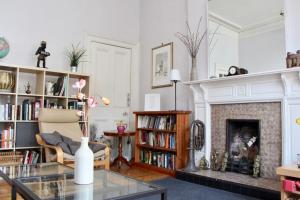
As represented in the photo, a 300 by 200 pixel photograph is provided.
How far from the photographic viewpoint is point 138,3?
5590 millimetres

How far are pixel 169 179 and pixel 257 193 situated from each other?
4.00 feet

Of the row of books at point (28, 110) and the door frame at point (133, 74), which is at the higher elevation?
the door frame at point (133, 74)

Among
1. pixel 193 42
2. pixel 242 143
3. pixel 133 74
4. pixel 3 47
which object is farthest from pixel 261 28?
pixel 3 47

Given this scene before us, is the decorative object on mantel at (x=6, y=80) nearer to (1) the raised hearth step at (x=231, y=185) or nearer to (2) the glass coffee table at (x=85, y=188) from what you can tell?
(2) the glass coffee table at (x=85, y=188)

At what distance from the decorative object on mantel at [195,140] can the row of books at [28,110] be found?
2.23 meters

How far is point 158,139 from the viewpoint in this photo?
423 cm

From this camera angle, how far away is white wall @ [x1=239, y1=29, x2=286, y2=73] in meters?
3.16

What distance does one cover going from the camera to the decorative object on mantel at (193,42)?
13.0 feet

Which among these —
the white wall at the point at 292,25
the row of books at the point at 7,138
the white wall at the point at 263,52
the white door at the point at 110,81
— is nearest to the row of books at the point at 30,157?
the row of books at the point at 7,138

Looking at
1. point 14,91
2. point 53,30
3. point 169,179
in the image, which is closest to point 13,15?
point 53,30

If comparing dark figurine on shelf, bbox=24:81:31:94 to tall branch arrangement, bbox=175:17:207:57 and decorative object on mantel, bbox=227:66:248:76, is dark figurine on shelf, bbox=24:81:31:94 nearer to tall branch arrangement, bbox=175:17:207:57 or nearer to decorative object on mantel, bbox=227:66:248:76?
tall branch arrangement, bbox=175:17:207:57

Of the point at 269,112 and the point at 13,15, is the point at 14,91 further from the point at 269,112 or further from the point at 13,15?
the point at 269,112

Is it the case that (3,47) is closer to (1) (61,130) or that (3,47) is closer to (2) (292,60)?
(1) (61,130)

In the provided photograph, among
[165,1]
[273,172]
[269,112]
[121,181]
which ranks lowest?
[273,172]
